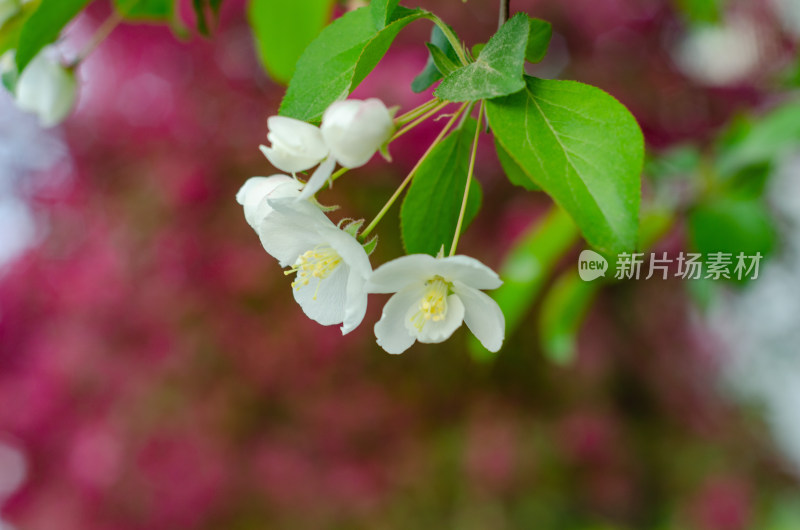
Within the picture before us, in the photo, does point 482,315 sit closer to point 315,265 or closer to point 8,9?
point 315,265

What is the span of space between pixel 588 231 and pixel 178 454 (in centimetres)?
175

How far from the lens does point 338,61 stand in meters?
0.34

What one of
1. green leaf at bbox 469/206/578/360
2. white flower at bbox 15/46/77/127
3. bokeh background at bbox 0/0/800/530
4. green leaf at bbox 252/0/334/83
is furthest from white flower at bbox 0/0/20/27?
bokeh background at bbox 0/0/800/530

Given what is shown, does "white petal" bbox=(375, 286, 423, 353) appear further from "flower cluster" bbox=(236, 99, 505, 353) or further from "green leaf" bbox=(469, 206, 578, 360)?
"green leaf" bbox=(469, 206, 578, 360)

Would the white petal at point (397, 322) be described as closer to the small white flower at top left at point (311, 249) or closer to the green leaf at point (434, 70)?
the small white flower at top left at point (311, 249)

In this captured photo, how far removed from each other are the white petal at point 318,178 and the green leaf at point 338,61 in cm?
3

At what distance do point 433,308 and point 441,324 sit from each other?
1cm

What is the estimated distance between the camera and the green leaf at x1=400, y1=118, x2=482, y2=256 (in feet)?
1.26

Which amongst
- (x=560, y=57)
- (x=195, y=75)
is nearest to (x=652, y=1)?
(x=560, y=57)

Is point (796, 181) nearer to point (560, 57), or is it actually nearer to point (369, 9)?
point (560, 57)

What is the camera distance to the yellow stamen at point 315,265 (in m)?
0.41

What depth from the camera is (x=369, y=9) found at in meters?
0.35

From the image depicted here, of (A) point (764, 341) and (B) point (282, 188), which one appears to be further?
(A) point (764, 341)

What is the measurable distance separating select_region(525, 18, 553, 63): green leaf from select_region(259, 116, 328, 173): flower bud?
15cm
